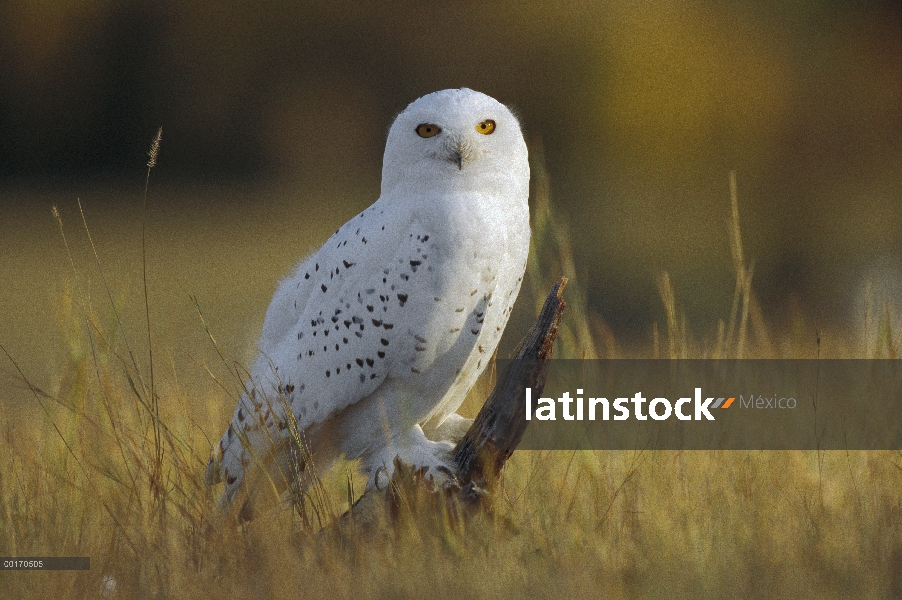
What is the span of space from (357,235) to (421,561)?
770 millimetres

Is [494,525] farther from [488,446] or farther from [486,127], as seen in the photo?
[486,127]

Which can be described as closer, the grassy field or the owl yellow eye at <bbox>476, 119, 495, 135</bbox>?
the grassy field

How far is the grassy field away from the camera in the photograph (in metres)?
1.77

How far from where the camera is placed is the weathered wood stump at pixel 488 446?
2049 mm

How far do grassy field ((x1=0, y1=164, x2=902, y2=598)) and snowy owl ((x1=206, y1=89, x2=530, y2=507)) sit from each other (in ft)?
0.37

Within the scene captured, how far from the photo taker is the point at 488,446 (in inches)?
83.0

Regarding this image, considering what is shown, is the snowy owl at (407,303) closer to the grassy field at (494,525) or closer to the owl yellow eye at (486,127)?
the owl yellow eye at (486,127)

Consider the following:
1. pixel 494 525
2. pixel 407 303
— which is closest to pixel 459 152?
pixel 407 303

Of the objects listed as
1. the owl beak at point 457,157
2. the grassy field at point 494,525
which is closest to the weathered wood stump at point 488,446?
the grassy field at point 494,525

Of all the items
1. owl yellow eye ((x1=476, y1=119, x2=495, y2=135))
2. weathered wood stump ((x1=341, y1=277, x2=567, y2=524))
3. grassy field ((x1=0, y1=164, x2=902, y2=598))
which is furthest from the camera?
owl yellow eye ((x1=476, y1=119, x2=495, y2=135))

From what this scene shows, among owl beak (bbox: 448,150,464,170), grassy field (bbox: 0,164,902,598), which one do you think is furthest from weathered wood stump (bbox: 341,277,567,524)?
owl beak (bbox: 448,150,464,170)

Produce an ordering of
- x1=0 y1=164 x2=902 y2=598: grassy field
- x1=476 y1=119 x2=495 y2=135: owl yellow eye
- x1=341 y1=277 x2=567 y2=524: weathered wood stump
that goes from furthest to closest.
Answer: x1=476 y1=119 x2=495 y2=135: owl yellow eye → x1=341 y1=277 x2=567 y2=524: weathered wood stump → x1=0 y1=164 x2=902 y2=598: grassy field

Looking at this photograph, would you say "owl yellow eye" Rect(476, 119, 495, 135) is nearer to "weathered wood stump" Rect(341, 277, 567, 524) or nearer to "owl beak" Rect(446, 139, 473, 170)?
"owl beak" Rect(446, 139, 473, 170)

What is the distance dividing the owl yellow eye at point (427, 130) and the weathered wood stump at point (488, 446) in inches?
17.2
